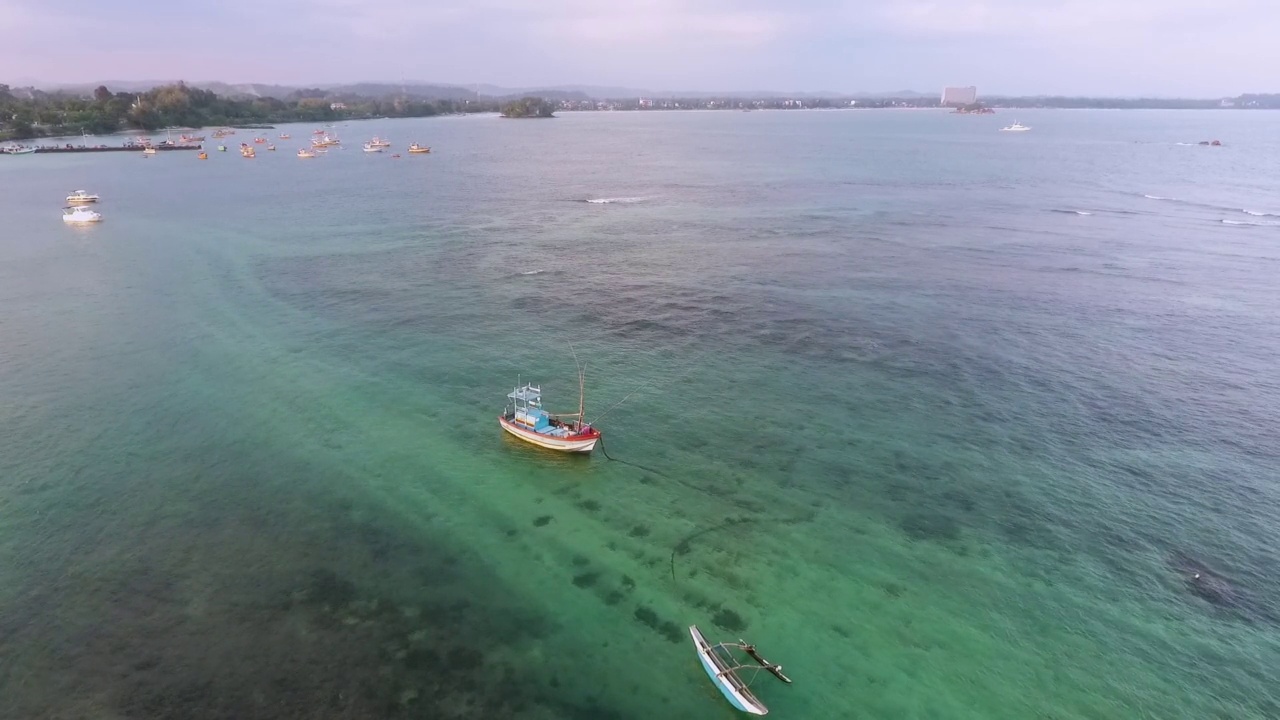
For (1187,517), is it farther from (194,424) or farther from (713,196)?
(713,196)

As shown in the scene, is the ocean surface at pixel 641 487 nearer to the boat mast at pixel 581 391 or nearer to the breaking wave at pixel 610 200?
the boat mast at pixel 581 391

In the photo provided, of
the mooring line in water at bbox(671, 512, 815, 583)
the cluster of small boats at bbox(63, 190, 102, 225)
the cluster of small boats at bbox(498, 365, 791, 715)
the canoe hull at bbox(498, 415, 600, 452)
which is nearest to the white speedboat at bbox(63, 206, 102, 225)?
the cluster of small boats at bbox(63, 190, 102, 225)

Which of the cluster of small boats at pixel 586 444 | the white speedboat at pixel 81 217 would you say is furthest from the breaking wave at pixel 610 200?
the white speedboat at pixel 81 217

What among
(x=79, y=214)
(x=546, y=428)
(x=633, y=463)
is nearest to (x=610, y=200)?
(x=79, y=214)

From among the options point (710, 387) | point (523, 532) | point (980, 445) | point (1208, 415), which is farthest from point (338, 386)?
point (1208, 415)

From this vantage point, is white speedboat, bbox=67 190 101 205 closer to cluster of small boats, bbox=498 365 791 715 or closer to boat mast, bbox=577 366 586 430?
cluster of small boats, bbox=498 365 791 715

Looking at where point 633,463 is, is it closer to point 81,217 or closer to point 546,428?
point 546,428

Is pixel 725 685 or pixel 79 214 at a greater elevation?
pixel 79 214

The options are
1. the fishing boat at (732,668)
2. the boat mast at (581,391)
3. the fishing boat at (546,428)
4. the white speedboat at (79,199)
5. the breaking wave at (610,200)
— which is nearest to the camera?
the fishing boat at (732,668)

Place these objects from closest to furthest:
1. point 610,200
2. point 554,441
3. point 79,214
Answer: point 554,441, point 79,214, point 610,200
